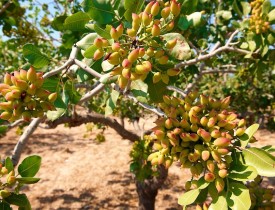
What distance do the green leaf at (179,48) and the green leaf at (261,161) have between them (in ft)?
1.69

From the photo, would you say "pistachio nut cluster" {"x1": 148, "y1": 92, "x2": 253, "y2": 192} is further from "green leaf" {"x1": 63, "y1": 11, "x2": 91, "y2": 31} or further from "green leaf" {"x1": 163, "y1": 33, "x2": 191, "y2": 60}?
"green leaf" {"x1": 63, "y1": 11, "x2": 91, "y2": 31}

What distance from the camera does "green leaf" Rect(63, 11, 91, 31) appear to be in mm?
1431

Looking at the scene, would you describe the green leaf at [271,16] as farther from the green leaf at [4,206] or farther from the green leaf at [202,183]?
the green leaf at [4,206]

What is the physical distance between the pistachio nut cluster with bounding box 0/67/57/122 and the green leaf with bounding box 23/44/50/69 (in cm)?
39

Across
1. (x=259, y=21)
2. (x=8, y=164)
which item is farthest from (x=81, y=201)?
(x=259, y=21)

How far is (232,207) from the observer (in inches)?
46.4

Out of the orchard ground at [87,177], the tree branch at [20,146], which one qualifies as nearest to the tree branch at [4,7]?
the tree branch at [20,146]

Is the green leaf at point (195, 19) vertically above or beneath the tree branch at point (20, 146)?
above

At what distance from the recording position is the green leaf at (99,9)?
1.33m

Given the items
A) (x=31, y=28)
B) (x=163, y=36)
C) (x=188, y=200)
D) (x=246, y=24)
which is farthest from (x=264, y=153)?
(x=31, y=28)

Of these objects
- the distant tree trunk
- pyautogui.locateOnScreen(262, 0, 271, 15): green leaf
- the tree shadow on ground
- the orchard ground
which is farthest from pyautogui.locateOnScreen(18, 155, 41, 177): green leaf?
Result: the tree shadow on ground

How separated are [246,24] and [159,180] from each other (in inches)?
116

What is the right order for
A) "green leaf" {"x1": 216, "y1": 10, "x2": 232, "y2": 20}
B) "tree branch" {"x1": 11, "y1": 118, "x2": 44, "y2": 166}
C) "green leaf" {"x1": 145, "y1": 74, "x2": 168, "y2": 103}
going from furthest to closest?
"green leaf" {"x1": 216, "y1": 10, "x2": 232, "y2": 20} → "tree branch" {"x1": 11, "y1": 118, "x2": 44, "y2": 166} → "green leaf" {"x1": 145, "y1": 74, "x2": 168, "y2": 103}

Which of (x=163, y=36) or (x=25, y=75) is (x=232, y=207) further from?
(x=25, y=75)
